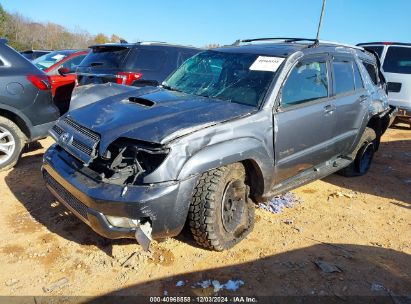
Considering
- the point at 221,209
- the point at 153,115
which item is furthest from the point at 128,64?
the point at 221,209

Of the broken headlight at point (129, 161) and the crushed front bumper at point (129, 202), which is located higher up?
the broken headlight at point (129, 161)

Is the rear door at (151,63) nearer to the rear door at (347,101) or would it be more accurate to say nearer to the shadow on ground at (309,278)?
the rear door at (347,101)

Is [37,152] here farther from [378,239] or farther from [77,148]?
[378,239]

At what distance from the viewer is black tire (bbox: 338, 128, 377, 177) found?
5242 mm

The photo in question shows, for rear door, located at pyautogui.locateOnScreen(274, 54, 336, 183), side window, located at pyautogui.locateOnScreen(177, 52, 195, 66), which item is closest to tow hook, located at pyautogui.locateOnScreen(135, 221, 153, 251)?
rear door, located at pyautogui.locateOnScreen(274, 54, 336, 183)

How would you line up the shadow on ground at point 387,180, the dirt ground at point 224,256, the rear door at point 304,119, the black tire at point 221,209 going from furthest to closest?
the shadow on ground at point 387,180 < the rear door at point 304,119 < the black tire at point 221,209 < the dirt ground at point 224,256

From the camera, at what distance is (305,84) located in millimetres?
3914

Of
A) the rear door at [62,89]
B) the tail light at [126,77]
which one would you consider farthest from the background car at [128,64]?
the rear door at [62,89]

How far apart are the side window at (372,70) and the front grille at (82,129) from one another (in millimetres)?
3915

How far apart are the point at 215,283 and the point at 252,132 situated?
1.32 meters

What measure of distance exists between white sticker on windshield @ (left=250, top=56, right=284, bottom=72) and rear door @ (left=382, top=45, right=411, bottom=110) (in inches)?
238

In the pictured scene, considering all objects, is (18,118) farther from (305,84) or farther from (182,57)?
(305,84)

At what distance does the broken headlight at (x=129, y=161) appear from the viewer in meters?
2.76

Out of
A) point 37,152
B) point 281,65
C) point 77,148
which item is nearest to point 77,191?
point 77,148
